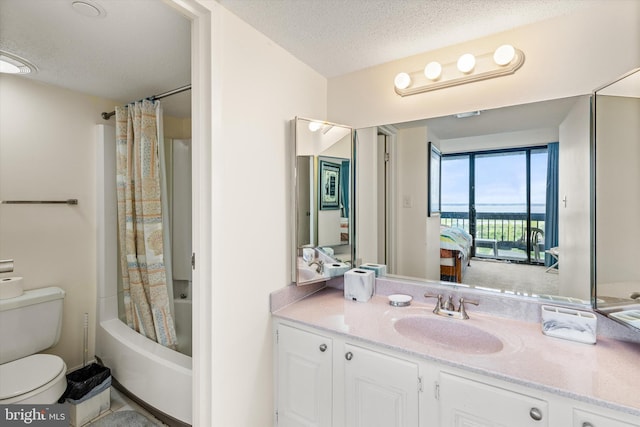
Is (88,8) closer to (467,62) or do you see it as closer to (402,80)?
(402,80)

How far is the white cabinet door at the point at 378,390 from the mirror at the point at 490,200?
27.7 inches

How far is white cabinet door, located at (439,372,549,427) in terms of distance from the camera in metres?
0.90

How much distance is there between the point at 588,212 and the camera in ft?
4.11

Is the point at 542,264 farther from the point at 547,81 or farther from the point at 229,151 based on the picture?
the point at 229,151

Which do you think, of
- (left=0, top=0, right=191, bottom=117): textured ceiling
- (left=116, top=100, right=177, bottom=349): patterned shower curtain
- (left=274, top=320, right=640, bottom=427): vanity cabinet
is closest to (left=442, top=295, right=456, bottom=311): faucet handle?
(left=274, top=320, right=640, bottom=427): vanity cabinet

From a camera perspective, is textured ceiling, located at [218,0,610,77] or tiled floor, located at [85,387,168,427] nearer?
textured ceiling, located at [218,0,610,77]

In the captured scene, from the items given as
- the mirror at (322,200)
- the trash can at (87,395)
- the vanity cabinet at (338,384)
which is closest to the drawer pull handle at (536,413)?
the vanity cabinet at (338,384)

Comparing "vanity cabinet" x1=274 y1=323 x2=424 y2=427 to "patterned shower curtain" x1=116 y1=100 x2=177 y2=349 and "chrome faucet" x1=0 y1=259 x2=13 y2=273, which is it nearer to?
"patterned shower curtain" x1=116 y1=100 x2=177 y2=349

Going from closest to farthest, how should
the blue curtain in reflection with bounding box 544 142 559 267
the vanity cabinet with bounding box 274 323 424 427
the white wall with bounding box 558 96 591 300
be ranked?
the vanity cabinet with bounding box 274 323 424 427 → the white wall with bounding box 558 96 591 300 → the blue curtain in reflection with bounding box 544 142 559 267

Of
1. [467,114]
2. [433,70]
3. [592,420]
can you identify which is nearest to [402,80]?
[433,70]

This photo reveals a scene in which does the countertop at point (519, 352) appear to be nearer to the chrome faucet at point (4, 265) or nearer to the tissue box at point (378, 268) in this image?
the tissue box at point (378, 268)

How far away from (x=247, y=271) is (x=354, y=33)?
133cm

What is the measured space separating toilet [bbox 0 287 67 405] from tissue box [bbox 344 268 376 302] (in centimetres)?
170

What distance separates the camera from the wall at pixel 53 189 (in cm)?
102
